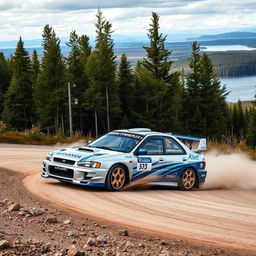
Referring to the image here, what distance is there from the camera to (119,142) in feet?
Answer: 44.5

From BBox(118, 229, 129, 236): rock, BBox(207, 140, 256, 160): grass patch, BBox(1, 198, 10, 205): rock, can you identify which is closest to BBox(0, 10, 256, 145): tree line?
BBox(207, 140, 256, 160): grass patch

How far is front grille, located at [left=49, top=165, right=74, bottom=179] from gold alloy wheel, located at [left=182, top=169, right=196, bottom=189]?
3421mm

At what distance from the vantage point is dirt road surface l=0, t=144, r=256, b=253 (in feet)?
28.1

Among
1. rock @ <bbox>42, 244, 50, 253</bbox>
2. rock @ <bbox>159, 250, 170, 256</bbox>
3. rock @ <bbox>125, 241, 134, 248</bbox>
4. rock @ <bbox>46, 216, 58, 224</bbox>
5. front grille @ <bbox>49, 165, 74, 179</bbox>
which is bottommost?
rock @ <bbox>159, 250, 170, 256</bbox>

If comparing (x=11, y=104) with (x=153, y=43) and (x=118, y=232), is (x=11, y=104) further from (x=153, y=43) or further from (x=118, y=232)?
(x=118, y=232)

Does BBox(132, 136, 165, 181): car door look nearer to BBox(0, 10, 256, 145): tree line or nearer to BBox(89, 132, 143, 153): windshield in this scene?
BBox(89, 132, 143, 153): windshield

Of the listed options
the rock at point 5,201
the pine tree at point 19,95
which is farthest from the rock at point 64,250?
the pine tree at point 19,95

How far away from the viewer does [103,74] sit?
254 ft

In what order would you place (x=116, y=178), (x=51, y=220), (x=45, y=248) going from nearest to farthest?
(x=45, y=248)
(x=51, y=220)
(x=116, y=178)

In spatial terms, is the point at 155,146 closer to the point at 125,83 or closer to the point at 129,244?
the point at 129,244

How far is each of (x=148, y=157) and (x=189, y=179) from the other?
5.46 feet

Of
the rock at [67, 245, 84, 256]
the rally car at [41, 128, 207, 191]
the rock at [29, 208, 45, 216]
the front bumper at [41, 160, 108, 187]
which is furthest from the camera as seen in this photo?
the rally car at [41, 128, 207, 191]

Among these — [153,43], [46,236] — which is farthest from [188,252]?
[153,43]

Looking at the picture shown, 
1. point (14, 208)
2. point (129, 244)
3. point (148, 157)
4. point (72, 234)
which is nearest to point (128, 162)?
point (148, 157)
